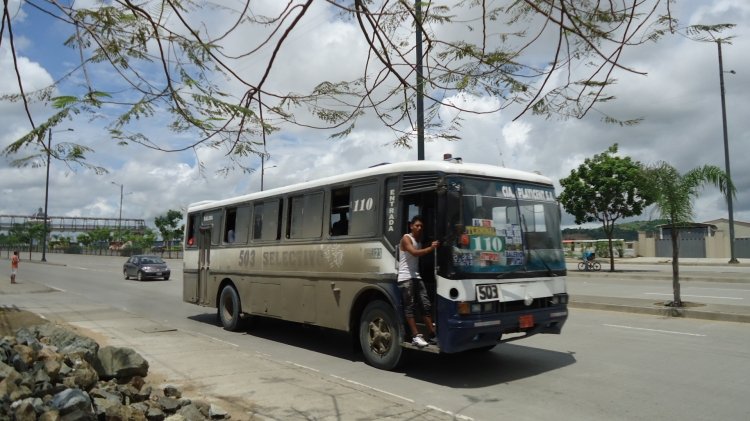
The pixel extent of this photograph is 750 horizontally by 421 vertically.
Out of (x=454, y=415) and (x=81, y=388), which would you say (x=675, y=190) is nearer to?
(x=454, y=415)

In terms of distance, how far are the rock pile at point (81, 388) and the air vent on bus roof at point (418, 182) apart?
365 cm

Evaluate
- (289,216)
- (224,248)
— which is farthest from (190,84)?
(224,248)

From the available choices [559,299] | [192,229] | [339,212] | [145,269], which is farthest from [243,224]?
[145,269]

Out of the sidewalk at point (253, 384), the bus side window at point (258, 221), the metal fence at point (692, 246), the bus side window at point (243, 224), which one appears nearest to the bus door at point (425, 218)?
the sidewalk at point (253, 384)

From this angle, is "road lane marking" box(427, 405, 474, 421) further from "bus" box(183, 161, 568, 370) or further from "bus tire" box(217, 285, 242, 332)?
"bus tire" box(217, 285, 242, 332)

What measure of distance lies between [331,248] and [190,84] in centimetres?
572

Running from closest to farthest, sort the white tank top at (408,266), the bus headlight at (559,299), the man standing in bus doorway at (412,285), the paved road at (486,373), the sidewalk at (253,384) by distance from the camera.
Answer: the sidewalk at (253,384) < the paved road at (486,373) < the man standing in bus doorway at (412,285) < the white tank top at (408,266) < the bus headlight at (559,299)

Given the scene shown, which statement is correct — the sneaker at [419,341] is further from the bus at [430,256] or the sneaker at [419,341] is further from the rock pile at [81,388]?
the rock pile at [81,388]

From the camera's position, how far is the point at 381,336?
7.86 m

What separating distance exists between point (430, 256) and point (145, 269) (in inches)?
973

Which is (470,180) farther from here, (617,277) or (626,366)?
(617,277)

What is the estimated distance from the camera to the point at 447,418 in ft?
17.9

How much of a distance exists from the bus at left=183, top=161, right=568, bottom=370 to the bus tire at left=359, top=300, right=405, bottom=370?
0.05ft

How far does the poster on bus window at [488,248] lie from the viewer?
690cm
